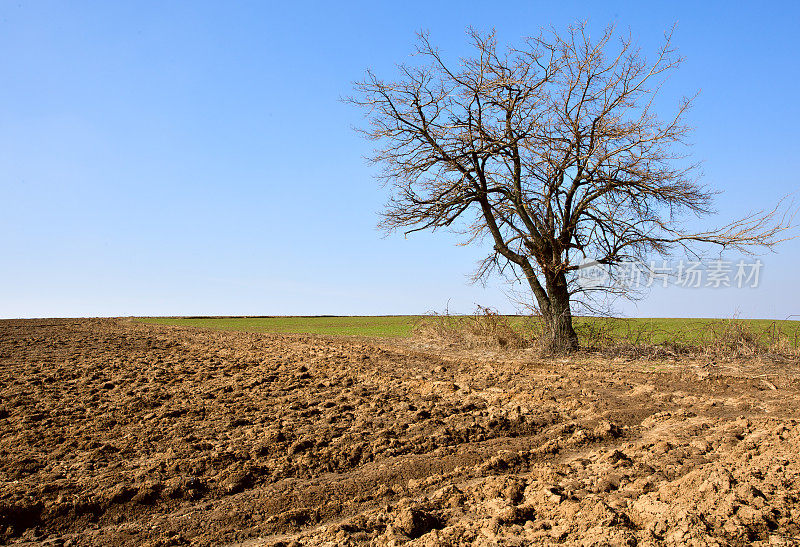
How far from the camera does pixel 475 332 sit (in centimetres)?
1658

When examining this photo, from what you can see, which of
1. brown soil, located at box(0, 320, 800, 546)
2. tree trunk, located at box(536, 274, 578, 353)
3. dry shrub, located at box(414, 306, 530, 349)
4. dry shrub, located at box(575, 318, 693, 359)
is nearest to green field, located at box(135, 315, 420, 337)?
dry shrub, located at box(414, 306, 530, 349)

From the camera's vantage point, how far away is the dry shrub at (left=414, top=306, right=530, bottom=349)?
625 inches

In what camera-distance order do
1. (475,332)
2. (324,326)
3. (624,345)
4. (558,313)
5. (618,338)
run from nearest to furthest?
(624,345), (558,313), (618,338), (475,332), (324,326)

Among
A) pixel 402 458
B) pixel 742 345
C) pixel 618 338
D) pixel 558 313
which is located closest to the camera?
pixel 402 458

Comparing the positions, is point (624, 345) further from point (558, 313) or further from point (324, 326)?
point (324, 326)

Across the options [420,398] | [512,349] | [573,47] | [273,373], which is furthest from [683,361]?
[273,373]

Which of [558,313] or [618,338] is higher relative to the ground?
[558,313]

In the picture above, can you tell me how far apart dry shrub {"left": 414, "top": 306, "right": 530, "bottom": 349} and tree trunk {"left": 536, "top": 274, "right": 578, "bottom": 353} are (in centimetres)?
125

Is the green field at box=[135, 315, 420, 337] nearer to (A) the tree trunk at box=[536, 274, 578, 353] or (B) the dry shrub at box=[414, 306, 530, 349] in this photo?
(B) the dry shrub at box=[414, 306, 530, 349]

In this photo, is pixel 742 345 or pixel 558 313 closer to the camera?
pixel 742 345

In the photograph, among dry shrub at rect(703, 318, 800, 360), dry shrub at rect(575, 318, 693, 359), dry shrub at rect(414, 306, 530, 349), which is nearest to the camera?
dry shrub at rect(703, 318, 800, 360)

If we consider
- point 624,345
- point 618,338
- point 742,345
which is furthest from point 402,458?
point 618,338

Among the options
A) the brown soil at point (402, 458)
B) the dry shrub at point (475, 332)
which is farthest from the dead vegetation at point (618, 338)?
the brown soil at point (402, 458)

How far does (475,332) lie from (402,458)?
1118 cm
